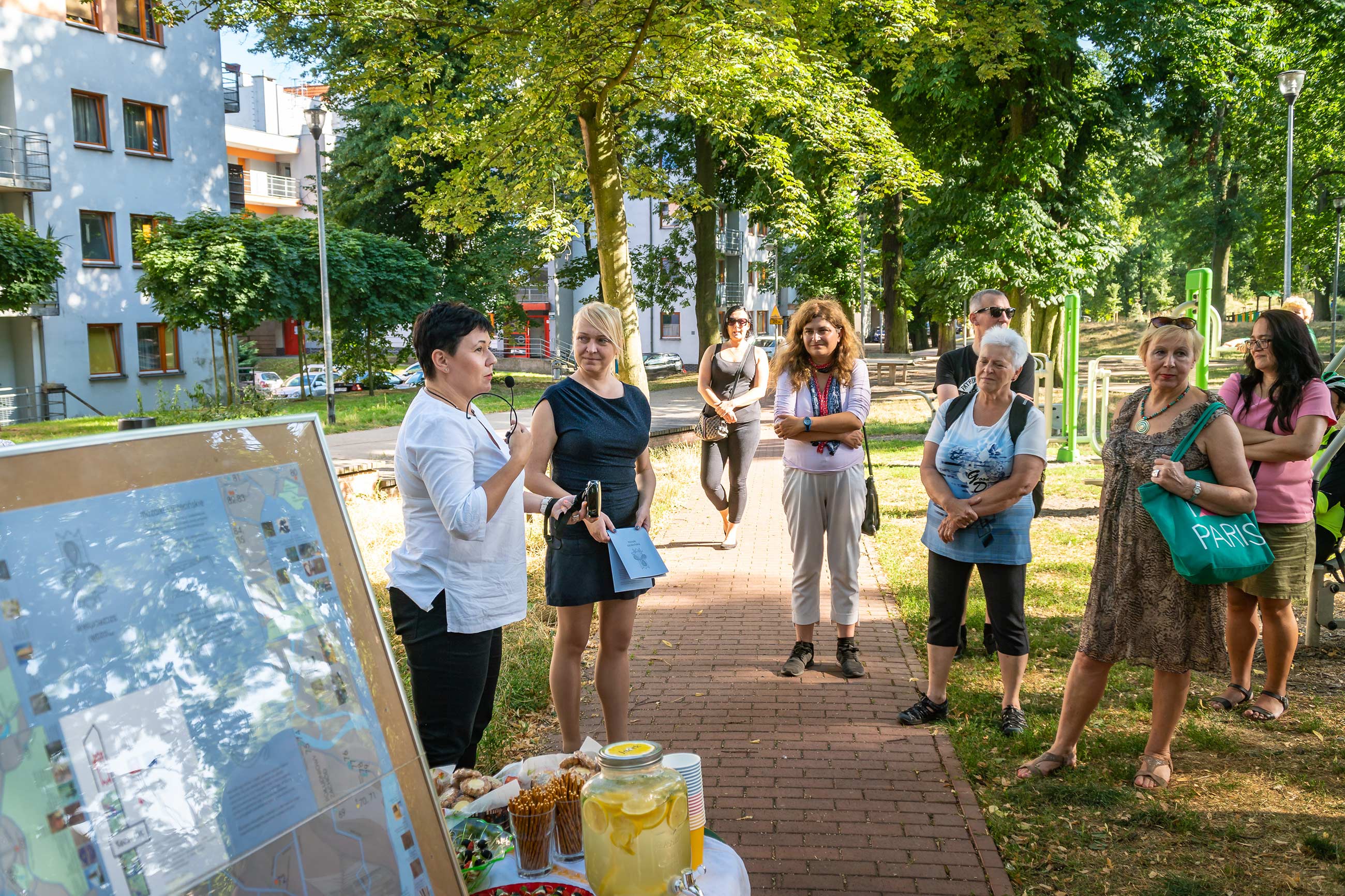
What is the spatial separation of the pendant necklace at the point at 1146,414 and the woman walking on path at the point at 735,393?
4239mm

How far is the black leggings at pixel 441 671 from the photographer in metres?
3.31

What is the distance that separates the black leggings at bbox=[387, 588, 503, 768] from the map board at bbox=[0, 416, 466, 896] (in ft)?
4.95

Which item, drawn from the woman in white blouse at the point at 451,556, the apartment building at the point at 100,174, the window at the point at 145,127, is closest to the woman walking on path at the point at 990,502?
the woman in white blouse at the point at 451,556

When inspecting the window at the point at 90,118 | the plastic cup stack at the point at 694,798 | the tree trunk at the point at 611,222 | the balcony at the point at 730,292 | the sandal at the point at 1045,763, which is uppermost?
the window at the point at 90,118

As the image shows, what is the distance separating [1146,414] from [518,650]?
400cm

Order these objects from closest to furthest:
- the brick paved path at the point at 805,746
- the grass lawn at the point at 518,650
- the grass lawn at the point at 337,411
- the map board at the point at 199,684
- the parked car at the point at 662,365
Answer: the map board at the point at 199,684 → the brick paved path at the point at 805,746 → the grass lawn at the point at 518,650 → the grass lawn at the point at 337,411 → the parked car at the point at 662,365

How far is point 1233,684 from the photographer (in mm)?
5406

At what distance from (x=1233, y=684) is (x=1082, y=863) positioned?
2166 mm

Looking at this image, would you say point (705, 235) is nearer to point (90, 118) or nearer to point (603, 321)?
point (90, 118)

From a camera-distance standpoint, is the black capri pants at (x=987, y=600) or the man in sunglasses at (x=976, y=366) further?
the man in sunglasses at (x=976, y=366)

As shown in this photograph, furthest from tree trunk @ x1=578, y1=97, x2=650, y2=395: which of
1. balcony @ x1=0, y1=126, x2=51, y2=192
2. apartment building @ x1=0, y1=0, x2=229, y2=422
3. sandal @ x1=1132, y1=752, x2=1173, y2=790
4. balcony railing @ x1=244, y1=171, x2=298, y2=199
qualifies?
balcony railing @ x1=244, y1=171, x2=298, y2=199

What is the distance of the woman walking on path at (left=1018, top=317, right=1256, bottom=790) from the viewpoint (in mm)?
4133

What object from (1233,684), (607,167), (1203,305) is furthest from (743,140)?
(1233,684)

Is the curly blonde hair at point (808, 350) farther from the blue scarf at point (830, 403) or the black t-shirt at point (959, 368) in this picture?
the black t-shirt at point (959, 368)
